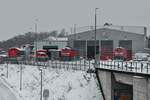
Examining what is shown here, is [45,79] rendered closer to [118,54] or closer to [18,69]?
[18,69]

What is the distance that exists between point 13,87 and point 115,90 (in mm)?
22484

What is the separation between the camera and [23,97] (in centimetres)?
3466

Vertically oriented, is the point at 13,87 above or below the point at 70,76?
below

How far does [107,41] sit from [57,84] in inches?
1342

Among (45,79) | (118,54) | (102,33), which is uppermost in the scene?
(102,33)

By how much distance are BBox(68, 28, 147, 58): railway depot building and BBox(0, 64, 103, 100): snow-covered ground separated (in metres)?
22.8

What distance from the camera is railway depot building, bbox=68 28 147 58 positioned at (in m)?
62.3

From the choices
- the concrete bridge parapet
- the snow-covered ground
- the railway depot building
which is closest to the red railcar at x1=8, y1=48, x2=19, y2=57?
the railway depot building

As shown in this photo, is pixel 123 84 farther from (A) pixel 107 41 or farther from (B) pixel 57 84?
(A) pixel 107 41

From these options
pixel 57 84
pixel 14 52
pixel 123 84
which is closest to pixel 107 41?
pixel 14 52

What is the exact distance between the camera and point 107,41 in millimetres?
64750

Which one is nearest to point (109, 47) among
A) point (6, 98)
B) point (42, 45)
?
point (42, 45)

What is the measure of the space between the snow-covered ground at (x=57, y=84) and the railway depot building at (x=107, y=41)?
22796mm

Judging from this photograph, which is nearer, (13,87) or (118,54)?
(13,87)
